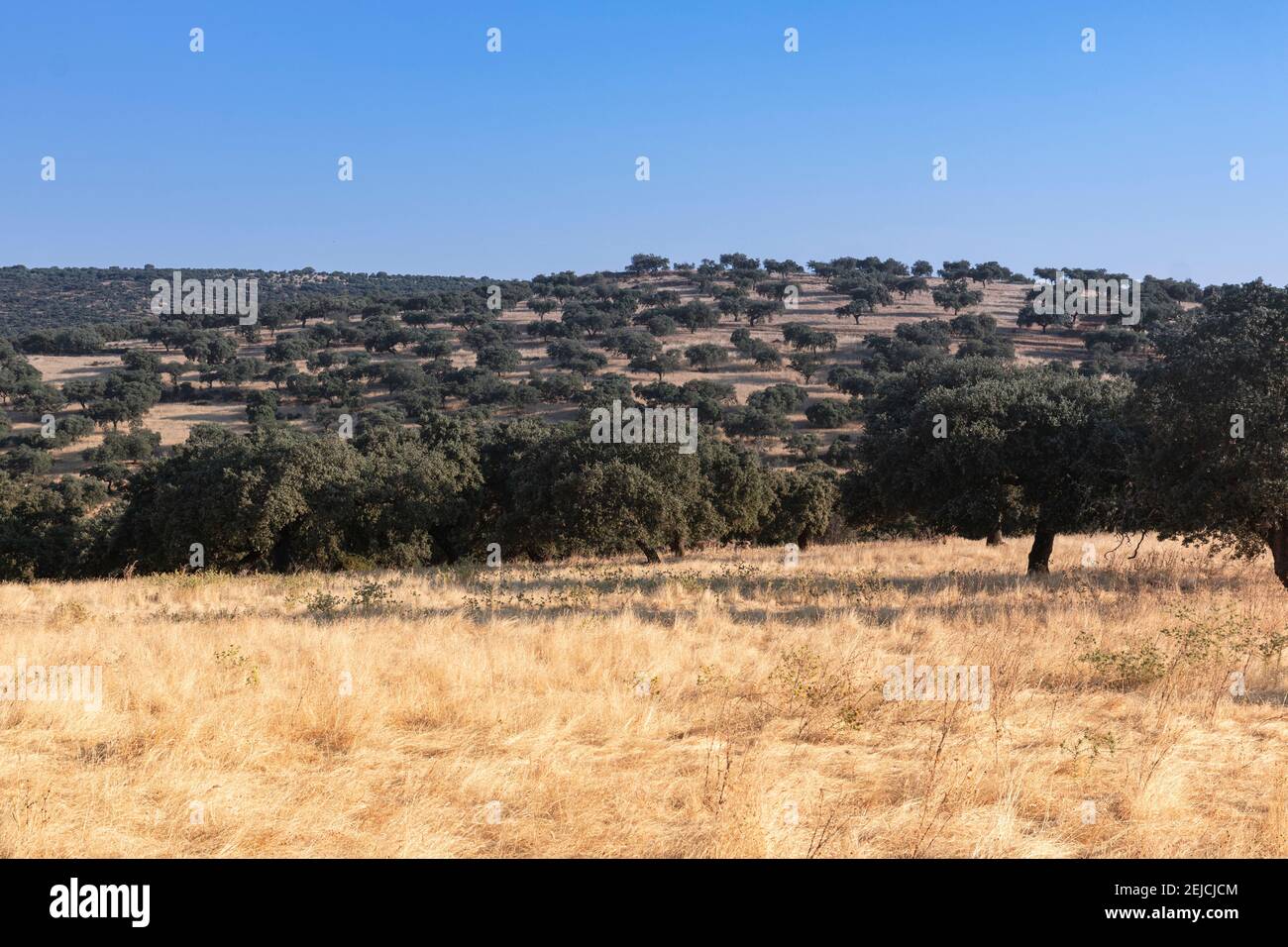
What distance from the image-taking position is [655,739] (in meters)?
7.52

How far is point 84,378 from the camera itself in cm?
9331

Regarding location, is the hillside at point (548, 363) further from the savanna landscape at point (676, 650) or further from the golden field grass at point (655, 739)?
the golden field grass at point (655, 739)

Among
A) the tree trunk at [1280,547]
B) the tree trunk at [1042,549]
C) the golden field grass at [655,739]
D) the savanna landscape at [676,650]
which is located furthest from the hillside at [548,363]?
the golden field grass at [655,739]

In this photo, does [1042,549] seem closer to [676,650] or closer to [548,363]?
[676,650]

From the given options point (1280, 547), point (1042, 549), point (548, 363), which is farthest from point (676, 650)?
point (548, 363)

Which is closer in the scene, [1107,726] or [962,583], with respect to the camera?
[1107,726]

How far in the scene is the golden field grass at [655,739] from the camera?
549 centimetres

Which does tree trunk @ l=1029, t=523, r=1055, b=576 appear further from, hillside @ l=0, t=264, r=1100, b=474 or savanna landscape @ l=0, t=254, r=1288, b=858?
hillside @ l=0, t=264, r=1100, b=474

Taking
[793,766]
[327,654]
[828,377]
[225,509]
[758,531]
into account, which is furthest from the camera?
[828,377]

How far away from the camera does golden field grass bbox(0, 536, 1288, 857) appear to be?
5.49 m

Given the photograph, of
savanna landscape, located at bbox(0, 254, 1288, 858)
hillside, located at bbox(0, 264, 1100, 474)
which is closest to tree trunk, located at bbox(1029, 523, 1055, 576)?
savanna landscape, located at bbox(0, 254, 1288, 858)
